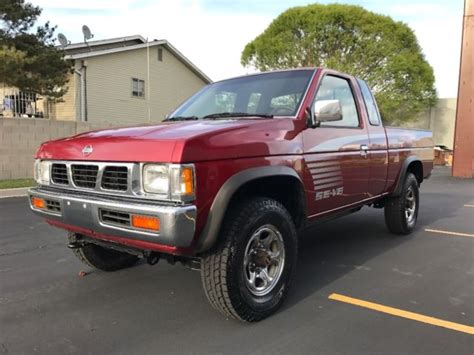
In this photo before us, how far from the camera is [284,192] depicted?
389cm

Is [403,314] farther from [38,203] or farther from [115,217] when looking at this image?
[38,203]

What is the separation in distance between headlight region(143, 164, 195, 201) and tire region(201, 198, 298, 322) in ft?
1.56

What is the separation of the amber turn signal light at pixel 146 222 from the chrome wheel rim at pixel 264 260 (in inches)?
31.1

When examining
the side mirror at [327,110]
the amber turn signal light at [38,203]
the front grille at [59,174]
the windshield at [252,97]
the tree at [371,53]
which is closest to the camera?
the front grille at [59,174]

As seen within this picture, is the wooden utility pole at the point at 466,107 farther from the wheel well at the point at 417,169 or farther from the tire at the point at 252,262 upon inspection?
the tire at the point at 252,262

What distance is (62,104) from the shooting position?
20.5 m

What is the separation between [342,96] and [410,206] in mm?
2483

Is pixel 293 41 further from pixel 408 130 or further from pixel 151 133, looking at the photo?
pixel 151 133

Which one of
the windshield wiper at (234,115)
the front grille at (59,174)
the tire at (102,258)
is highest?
the windshield wiper at (234,115)

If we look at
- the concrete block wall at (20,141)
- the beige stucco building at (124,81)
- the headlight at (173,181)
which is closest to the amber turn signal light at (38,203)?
the headlight at (173,181)

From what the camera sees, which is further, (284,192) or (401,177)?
(401,177)

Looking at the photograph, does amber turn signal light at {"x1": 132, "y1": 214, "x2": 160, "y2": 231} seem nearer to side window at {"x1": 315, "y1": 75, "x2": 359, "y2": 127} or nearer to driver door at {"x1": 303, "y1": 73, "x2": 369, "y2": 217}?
driver door at {"x1": 303, "y1": 73, "x2": 369, "y2": 217}

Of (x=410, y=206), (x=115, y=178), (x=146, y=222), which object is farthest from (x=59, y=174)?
(x=410, y=206)

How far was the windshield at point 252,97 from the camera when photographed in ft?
13.5
